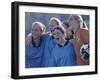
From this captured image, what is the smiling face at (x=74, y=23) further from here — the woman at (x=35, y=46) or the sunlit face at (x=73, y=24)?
the woman at (x=35, y=46)

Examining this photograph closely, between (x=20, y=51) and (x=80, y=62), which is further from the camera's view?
(x=80, y=62)

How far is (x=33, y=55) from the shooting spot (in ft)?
4.63

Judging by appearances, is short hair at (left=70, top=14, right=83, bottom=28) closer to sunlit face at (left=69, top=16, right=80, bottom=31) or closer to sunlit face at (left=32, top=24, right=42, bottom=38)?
sunlit face at (left=69, top=16, right=80, bottom=31)

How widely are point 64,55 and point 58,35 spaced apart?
11 centimetres

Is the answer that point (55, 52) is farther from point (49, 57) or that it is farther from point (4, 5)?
point (4, 5)

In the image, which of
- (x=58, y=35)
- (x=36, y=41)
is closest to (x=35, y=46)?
(x=36, y=41)

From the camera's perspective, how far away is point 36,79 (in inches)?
55.6

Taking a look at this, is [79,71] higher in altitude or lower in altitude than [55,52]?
lower

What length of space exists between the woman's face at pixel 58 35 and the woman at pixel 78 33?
0.21ft

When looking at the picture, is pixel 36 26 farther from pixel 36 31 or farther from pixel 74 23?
pixel 74 23

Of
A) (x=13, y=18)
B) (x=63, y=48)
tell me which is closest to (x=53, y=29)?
(x=63, y=48)

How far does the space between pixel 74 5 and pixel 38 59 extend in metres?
0.34

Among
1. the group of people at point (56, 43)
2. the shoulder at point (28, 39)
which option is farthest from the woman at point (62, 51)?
the shoulder at point (28, 39)

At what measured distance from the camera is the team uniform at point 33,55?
4.59ft
